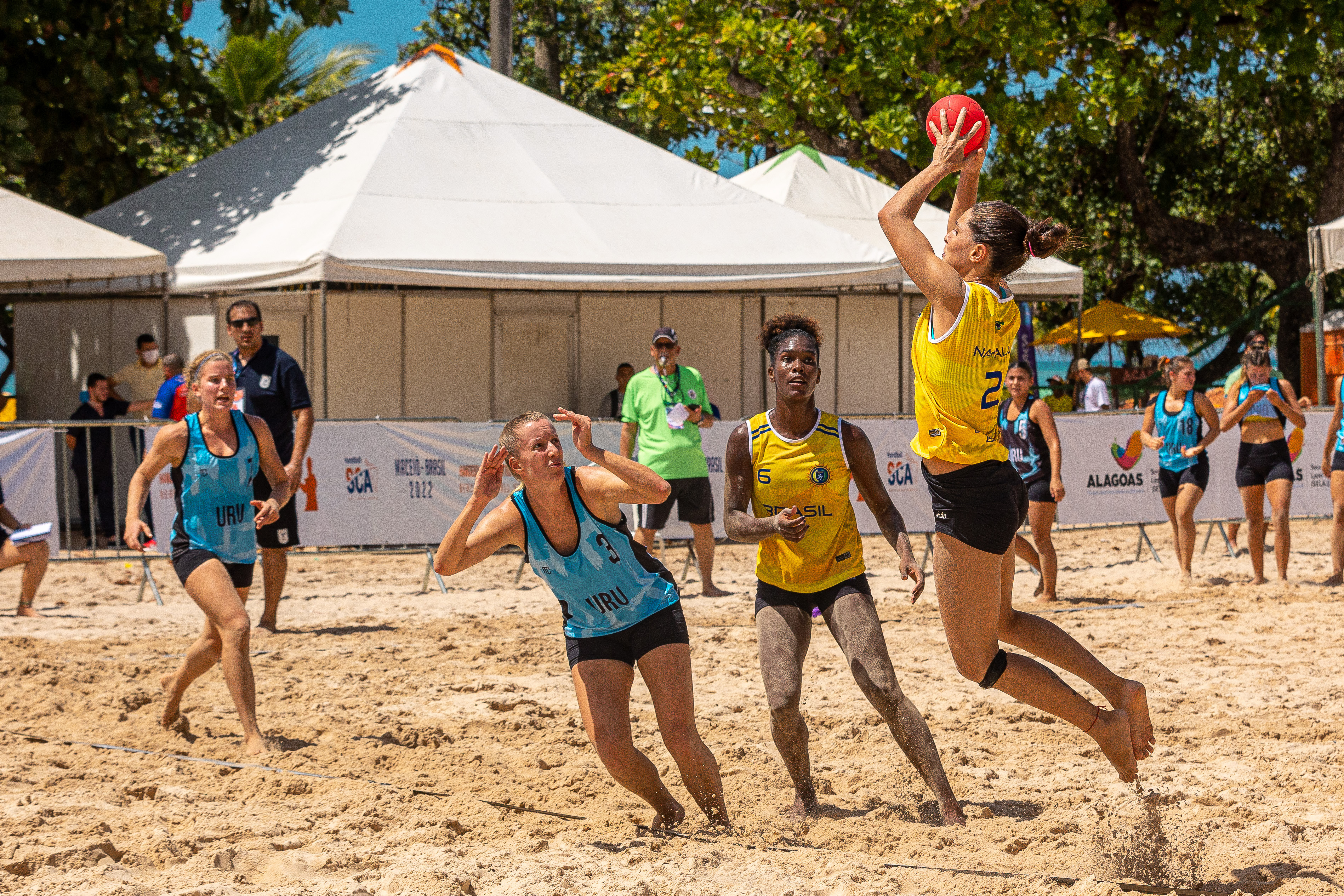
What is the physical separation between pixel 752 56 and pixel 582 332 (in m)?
5.35

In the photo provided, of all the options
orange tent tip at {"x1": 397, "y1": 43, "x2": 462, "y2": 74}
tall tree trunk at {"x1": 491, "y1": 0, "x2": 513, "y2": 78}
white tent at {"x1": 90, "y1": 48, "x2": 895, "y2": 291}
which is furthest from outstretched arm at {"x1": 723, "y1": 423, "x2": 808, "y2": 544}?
tall tree trunk at {"x1": 491, "y1": 0, "x2": 513, "y2": 78}

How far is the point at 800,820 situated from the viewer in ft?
14.9

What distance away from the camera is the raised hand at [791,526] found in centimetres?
421

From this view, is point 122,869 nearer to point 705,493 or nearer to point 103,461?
point 705,493

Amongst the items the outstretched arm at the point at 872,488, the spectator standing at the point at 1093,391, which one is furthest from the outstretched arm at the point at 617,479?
the spectator standing at the point at 1093,391

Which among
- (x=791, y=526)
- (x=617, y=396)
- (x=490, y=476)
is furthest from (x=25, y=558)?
(x=617, y=396)

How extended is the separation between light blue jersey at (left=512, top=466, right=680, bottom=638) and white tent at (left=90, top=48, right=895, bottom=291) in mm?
8435

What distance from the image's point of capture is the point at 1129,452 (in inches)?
471

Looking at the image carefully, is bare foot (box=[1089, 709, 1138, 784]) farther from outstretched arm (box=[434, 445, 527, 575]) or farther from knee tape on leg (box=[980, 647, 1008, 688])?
outstretched arm (box=[434, 445, 527, 575])

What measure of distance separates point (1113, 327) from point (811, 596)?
18.8 m

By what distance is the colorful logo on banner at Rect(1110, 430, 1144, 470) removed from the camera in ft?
39.1

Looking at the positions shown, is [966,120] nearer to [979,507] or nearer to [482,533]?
[979,507]

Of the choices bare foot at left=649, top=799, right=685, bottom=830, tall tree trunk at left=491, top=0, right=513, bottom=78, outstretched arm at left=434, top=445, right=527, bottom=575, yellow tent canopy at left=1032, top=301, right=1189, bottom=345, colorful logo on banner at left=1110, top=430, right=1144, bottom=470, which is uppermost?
tall tree trunk at left=491, top=0, right=513, bottom=78

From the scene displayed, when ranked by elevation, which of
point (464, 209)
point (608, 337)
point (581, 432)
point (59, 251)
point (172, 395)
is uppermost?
point (464, 209)
